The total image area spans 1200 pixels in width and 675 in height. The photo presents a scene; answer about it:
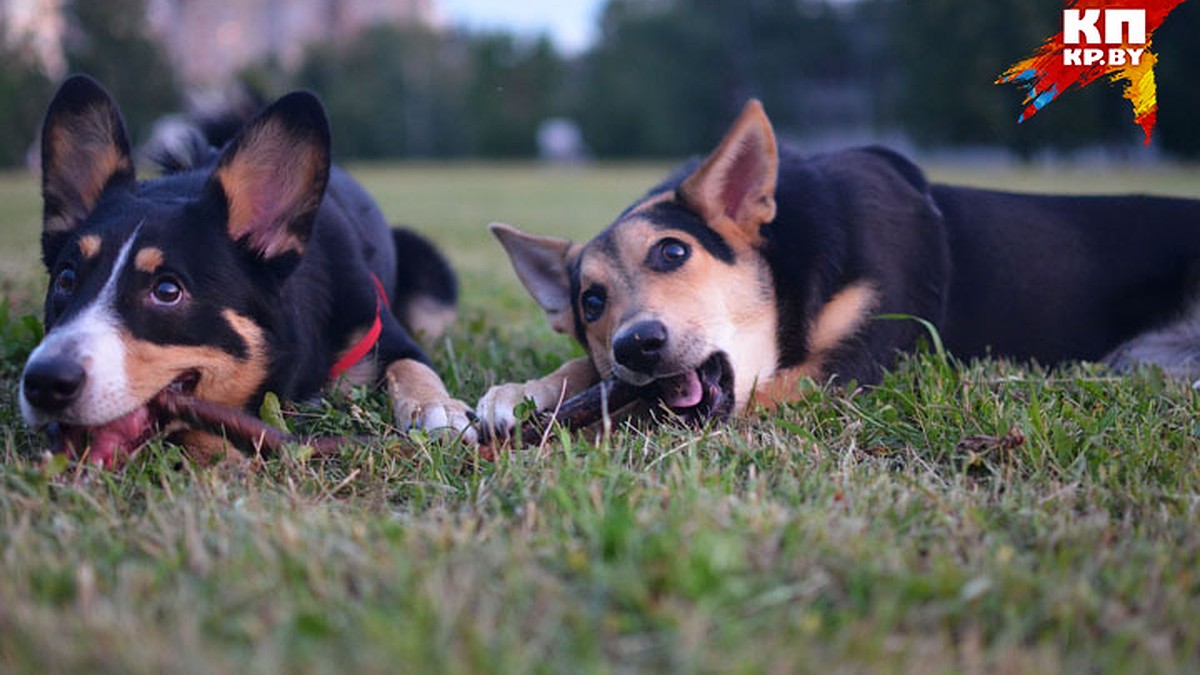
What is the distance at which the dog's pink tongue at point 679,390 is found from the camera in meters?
3.51

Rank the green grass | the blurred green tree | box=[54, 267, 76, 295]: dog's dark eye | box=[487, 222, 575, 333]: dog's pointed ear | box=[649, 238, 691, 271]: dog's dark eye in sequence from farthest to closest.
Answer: the blurred green tree, box=[487, 222, 575, 333]: dog's pointed ear, box=[649, 238, 691, 271]: dog's dark eye, box=[54, 267, 76, 295]: dog's dark eye, the green grass

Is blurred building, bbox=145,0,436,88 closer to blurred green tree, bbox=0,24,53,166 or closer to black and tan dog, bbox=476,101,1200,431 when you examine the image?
blurred green tree, bbox=0,24,53,166

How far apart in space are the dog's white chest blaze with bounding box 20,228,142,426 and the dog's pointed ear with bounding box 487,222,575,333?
1753 millimetres

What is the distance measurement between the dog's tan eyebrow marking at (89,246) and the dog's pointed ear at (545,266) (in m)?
1.62

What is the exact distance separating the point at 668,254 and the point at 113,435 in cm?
199

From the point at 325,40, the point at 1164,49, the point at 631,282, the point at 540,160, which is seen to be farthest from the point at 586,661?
the point at 325,40

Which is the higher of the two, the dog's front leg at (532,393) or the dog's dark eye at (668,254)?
the dog's dark eye at (668,254)

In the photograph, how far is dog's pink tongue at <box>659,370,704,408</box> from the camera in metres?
3.51

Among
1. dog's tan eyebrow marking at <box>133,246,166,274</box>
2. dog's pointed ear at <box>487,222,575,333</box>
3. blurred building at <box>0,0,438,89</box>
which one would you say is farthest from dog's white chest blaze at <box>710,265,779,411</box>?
blurred building at <box>0,0,438,89</box>

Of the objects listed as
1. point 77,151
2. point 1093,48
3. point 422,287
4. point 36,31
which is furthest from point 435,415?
point 36,31

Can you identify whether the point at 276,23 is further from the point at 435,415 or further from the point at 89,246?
the point at 435,415

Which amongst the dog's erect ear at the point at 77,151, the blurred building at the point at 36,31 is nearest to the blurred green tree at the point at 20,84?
the blurred building at the point at 36,31

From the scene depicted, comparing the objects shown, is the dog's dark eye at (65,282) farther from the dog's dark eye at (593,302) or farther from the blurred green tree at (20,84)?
the blurred green tree at (20,84)

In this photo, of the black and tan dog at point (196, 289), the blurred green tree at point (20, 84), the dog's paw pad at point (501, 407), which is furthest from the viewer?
the blurred green tree at point (20, 84)
